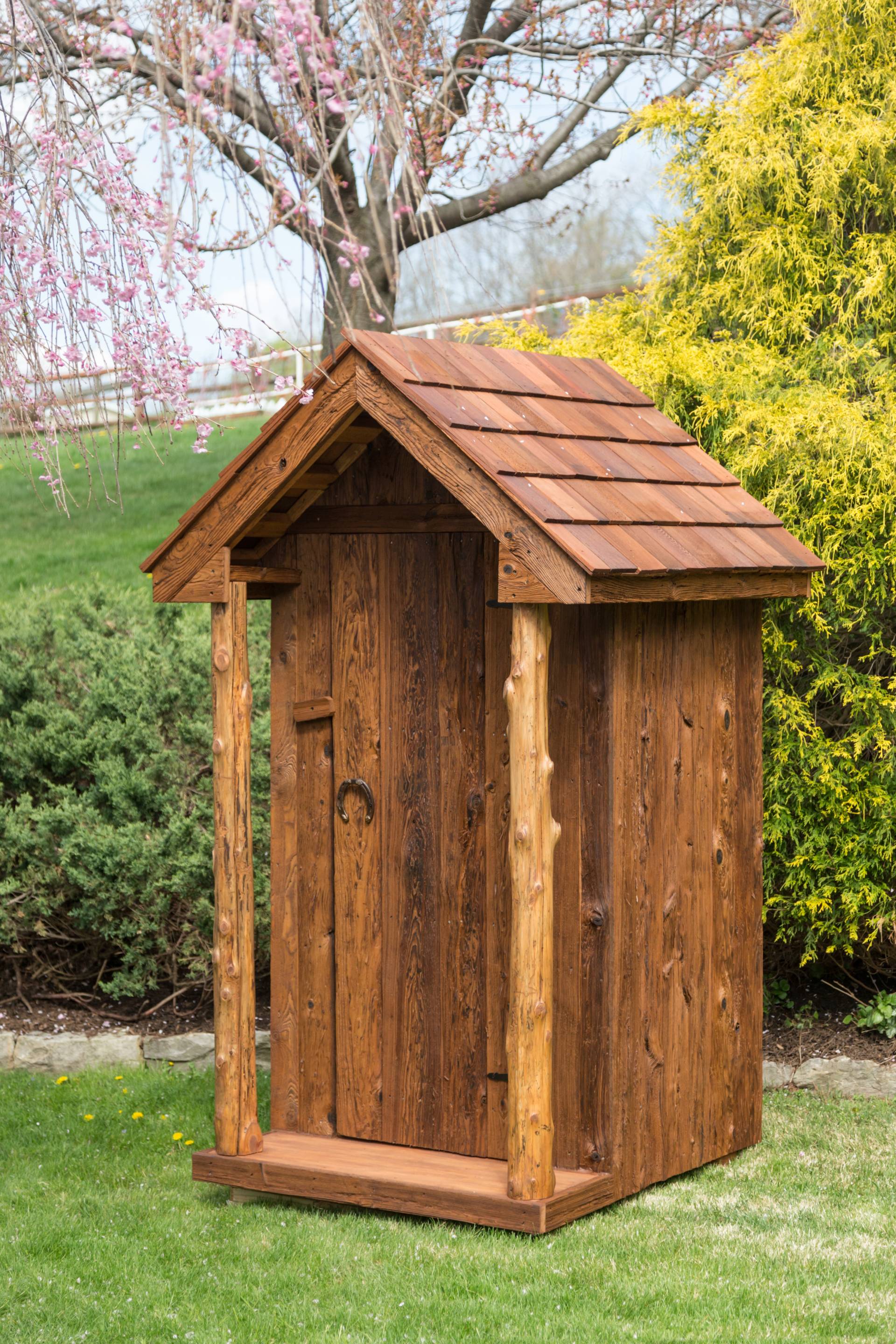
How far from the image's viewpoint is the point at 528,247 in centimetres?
1571

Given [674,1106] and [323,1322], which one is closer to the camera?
[323,1322]

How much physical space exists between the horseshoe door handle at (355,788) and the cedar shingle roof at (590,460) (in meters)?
1.29

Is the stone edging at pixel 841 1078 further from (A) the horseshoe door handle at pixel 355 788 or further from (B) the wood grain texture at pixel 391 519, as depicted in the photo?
(B) the wood grain texture at pixel 391 519

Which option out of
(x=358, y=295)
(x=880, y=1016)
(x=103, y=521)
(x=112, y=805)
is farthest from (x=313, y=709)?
(x=103, y=521)

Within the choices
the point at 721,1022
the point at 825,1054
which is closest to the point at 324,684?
the point at 721,1022

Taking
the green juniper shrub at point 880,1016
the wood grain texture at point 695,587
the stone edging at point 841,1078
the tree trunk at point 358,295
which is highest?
the tree trunk at point 358,295

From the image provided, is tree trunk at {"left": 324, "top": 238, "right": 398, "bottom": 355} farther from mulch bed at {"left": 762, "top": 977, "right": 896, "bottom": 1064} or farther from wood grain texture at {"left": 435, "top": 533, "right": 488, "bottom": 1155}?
mulch bed at {"left": 762, "top": 977, "right": 896, "bottom": 1064}

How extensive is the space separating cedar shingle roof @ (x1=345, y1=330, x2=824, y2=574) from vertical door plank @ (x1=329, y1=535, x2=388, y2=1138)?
703 millimetres

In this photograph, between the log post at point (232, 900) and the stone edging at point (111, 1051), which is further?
the stone edging at point (111, 1051)

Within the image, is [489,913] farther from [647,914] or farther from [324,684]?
[324,684]

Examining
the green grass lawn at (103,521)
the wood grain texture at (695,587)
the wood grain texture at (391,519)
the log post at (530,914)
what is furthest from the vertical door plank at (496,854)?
the green grass lawn at (103,521)

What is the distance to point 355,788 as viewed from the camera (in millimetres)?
5340

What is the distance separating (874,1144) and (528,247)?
11.8 meters

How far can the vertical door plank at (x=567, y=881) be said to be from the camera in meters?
4.86
